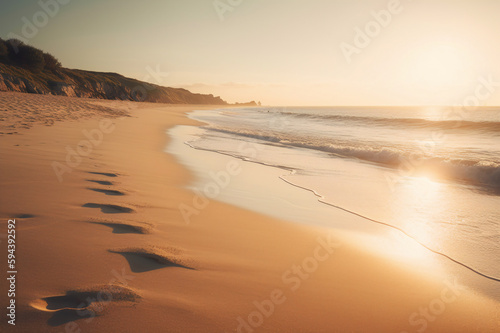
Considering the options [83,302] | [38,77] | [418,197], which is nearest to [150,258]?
[83,302]

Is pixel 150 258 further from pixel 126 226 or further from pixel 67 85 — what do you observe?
pixel 67 85

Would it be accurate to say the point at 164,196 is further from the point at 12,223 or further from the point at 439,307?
the point at 439,307

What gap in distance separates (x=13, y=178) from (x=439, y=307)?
5.03 m

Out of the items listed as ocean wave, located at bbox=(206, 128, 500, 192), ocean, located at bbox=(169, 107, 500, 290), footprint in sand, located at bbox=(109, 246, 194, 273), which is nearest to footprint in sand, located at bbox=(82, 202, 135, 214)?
footprint in sand, located at bbox=(109, 246, 194, 273)

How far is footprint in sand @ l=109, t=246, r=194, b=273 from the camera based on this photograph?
232cm

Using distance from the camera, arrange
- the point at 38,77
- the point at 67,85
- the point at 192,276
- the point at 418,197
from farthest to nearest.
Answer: the point at 67,85
the point at 38,77
the point at 418,197
the point at 192,276

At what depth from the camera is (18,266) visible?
200 cm

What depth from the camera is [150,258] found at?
245 centimetres

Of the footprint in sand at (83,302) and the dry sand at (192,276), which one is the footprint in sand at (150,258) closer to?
the dry sand at (192,276)

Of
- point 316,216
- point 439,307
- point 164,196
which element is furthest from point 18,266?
point 316,216

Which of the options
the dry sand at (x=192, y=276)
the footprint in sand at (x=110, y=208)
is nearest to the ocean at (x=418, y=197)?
the dry sand at (x=192, y=276)

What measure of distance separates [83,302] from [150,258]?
709mm

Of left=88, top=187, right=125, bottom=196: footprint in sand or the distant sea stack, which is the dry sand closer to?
left=88, top=187, right=125, bottom=196: footprint in sand

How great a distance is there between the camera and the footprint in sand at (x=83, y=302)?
1637mm
